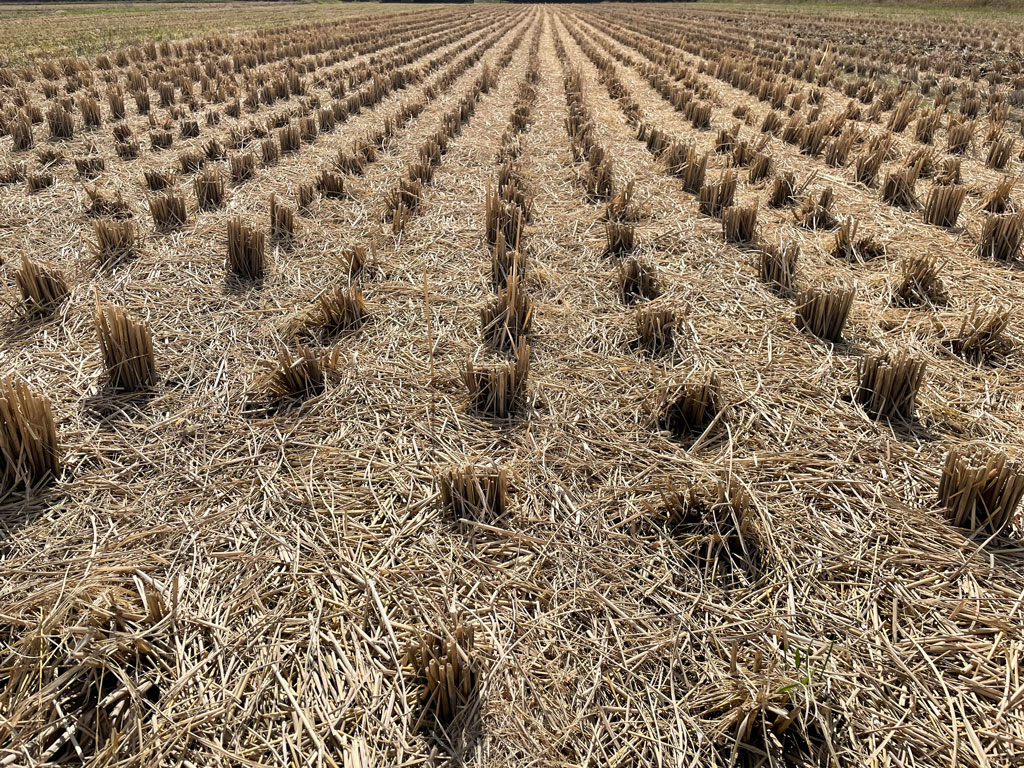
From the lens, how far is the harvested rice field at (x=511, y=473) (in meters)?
1.51

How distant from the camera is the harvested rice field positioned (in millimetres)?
1508

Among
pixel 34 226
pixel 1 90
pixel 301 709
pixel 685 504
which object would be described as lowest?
pixel 301 709

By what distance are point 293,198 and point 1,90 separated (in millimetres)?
7708

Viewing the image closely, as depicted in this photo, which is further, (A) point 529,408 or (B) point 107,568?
(A) point 529,408

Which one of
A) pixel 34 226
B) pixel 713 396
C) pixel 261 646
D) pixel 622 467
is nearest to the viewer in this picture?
pixel 261 646

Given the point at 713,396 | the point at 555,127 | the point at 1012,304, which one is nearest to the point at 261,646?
the point at 713,396

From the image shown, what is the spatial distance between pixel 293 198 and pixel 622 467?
437cm

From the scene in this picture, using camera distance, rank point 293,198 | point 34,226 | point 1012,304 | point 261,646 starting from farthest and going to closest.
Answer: point 293,198, point 34,226, point 1012,304, point 261,646

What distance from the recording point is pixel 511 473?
229cm

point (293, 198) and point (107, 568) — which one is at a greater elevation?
point (293, 198)

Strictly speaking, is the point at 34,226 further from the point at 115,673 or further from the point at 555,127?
the point at 555,127

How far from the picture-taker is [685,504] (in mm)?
2053

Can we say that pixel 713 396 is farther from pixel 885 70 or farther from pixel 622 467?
pixel 885 70

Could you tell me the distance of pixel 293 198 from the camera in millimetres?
5180
